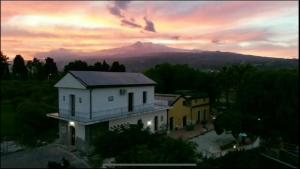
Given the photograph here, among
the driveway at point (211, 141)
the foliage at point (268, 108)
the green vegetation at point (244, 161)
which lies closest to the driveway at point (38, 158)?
the green vegetation at point (244, 161)

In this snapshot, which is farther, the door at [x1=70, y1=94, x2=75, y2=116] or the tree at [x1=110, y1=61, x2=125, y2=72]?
the tree at [x1=110, y1=61, x2=125, y2=72]

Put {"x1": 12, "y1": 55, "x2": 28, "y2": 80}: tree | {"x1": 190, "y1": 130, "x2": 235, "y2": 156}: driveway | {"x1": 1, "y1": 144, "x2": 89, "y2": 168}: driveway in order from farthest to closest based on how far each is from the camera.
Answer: {"x1": 12, "y1": 55, "x2": 28, "y2": 80}: tree
{"x1": 190, "y1": 130, "x2": 235, "y2": 156}: driveway
{"x1": 1, "y1": 144, "x2": 89, "y2": 168}: driveway

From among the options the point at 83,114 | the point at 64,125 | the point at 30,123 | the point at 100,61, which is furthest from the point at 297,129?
the point at 100,61

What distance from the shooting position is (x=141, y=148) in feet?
45.1

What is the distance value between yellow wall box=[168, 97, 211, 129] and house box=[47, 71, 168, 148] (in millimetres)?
3554

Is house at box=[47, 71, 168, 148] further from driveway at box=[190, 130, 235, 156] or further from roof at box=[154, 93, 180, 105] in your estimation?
driveway at box=[190, 130, 235, 156]

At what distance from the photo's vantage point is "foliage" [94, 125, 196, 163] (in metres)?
13.5

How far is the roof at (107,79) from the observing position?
19.9 meters

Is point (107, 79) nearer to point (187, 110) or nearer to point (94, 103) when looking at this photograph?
point (94, 103)

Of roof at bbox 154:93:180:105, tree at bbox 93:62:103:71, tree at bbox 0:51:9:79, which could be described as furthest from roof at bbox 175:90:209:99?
tree at bbox 0:51:9:79

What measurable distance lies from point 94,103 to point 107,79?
2112 mm

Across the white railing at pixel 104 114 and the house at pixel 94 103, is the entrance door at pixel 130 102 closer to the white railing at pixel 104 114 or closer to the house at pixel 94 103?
the house at pixel 94 103

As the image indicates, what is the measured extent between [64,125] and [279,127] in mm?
12873

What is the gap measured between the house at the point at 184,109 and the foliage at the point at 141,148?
9988mm
